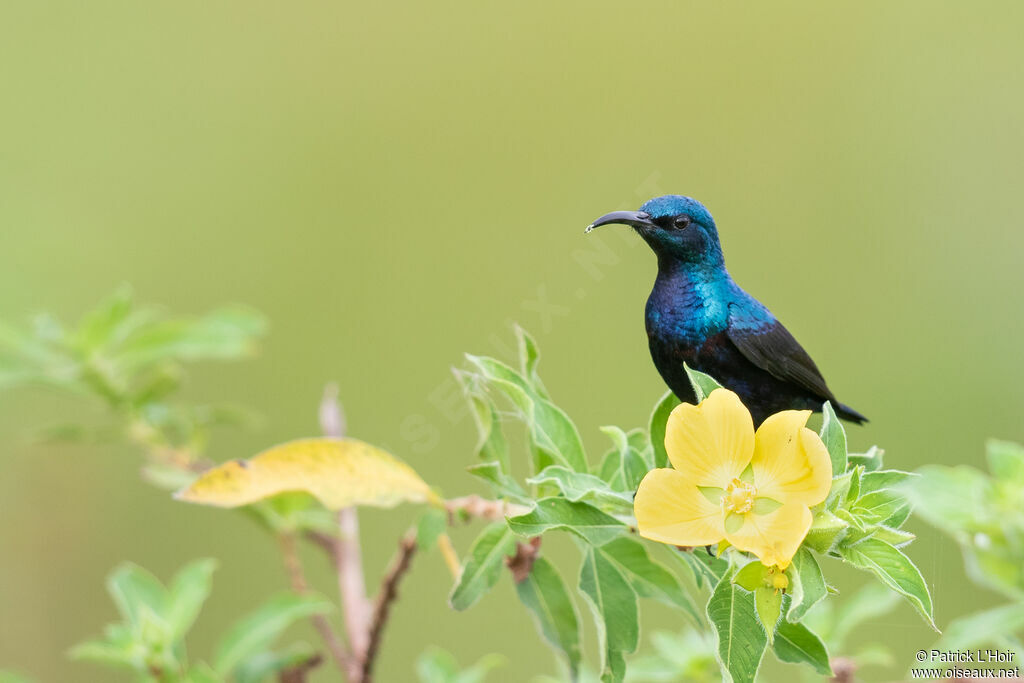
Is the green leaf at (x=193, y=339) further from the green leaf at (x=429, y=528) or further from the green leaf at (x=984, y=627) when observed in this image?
the green leaf at (x=984, y=627)

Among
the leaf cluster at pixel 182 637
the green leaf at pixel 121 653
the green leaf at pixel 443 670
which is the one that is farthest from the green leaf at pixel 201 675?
the green leaf at pixel 443 670

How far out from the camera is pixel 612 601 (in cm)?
153

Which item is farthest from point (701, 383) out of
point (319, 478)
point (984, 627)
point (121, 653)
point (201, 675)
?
point (121, 653)

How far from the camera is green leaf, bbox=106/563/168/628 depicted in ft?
7.48

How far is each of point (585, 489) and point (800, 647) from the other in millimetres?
356

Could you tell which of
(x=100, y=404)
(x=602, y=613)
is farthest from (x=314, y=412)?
(x=602, y=613)

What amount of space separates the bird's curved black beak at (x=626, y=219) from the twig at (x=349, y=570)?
1.26 meters

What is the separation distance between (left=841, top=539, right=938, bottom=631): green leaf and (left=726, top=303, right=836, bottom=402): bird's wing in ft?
0.83

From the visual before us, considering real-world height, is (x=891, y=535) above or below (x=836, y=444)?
below

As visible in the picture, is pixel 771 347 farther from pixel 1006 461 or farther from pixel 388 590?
pixel 1006 461

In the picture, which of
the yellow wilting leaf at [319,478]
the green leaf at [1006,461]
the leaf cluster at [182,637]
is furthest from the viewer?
the leaf cluster at [182,637]

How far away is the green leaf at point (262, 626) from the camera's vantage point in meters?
2.20

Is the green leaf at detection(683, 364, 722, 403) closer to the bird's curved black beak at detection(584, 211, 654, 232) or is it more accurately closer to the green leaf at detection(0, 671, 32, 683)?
the bird's curved black beak at detection(584, 211, 654, 232)

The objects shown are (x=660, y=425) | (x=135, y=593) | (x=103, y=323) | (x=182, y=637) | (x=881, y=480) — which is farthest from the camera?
(x=103, y=323)
